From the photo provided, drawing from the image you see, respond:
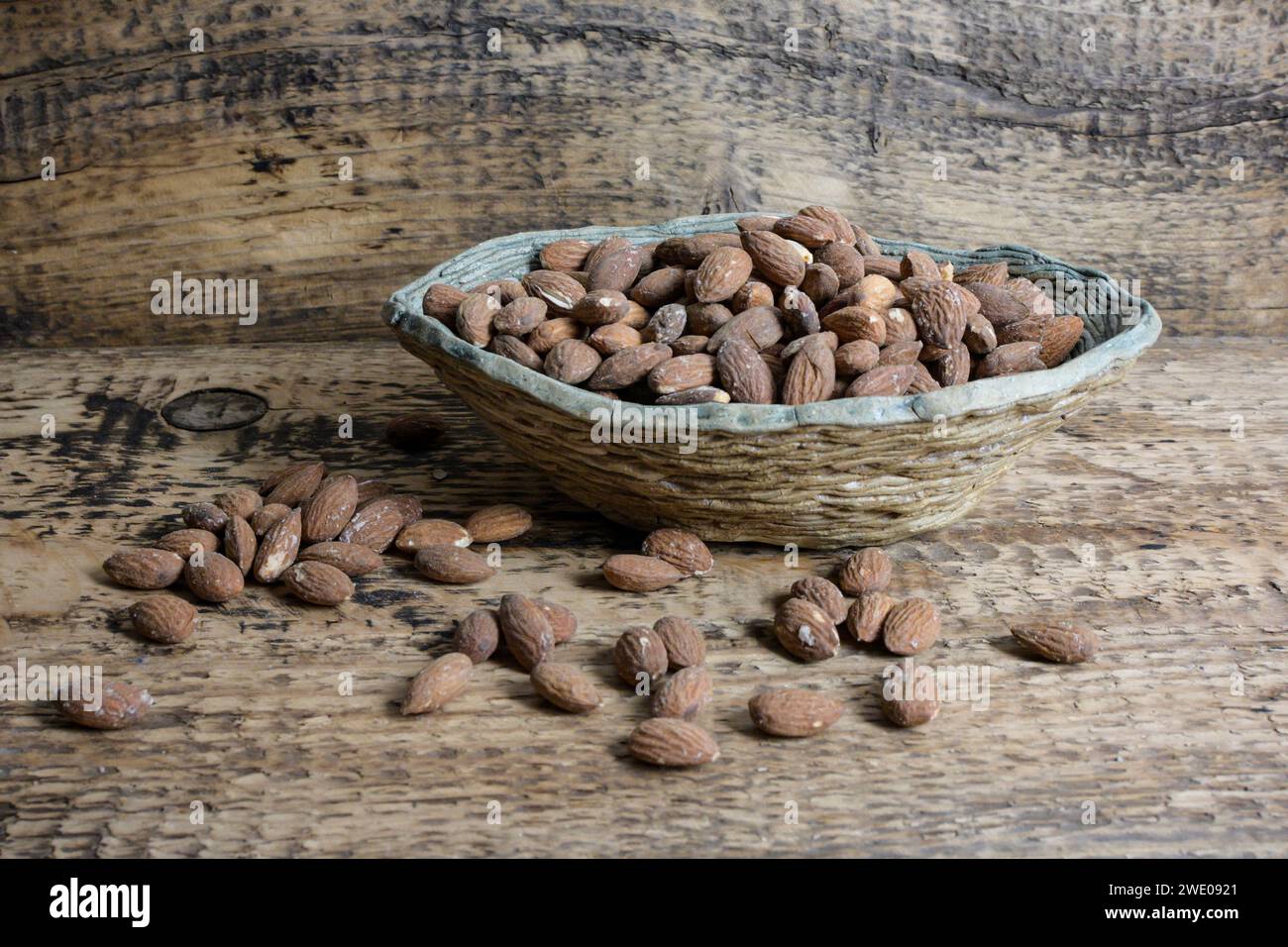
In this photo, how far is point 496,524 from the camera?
4.80 ft

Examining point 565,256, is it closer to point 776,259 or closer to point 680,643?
point 776,259

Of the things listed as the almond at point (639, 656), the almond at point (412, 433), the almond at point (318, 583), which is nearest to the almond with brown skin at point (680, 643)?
the almond at point (639, 656)

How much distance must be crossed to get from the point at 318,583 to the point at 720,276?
538 mm

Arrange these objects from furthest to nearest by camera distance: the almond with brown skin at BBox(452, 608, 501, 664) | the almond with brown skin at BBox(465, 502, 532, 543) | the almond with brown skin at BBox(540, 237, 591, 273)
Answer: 1. the almond with brown skin at BBox(540, 237, 591, 273)
2. the almond with brown skin at BBox(465, 502, 532, 543)
3. the almond with brown skin at BBox(452, 608, 501, 664)

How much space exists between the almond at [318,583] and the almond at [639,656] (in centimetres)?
30

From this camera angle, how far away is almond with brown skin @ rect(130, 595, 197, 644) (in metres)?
1.26

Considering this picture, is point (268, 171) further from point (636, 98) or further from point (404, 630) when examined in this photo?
point (404, 630)

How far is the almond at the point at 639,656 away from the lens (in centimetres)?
121

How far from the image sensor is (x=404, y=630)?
130 centimetres

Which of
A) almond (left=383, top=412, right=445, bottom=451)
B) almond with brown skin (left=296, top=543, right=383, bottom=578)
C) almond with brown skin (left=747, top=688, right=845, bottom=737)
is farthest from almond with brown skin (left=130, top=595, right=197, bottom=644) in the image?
almond with brown skin (left=747, top=688, right=845, bottom=737)

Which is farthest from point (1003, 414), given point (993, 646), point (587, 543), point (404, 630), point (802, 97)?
point (802, 97)

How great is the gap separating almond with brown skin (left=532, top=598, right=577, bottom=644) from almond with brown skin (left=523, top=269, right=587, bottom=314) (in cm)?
36

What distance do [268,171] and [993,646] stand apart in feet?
4.25

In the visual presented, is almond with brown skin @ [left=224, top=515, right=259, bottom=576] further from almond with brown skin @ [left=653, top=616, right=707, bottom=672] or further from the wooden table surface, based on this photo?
almond with brown skin @ [left=653, top=616, right=707, bottom=672]
